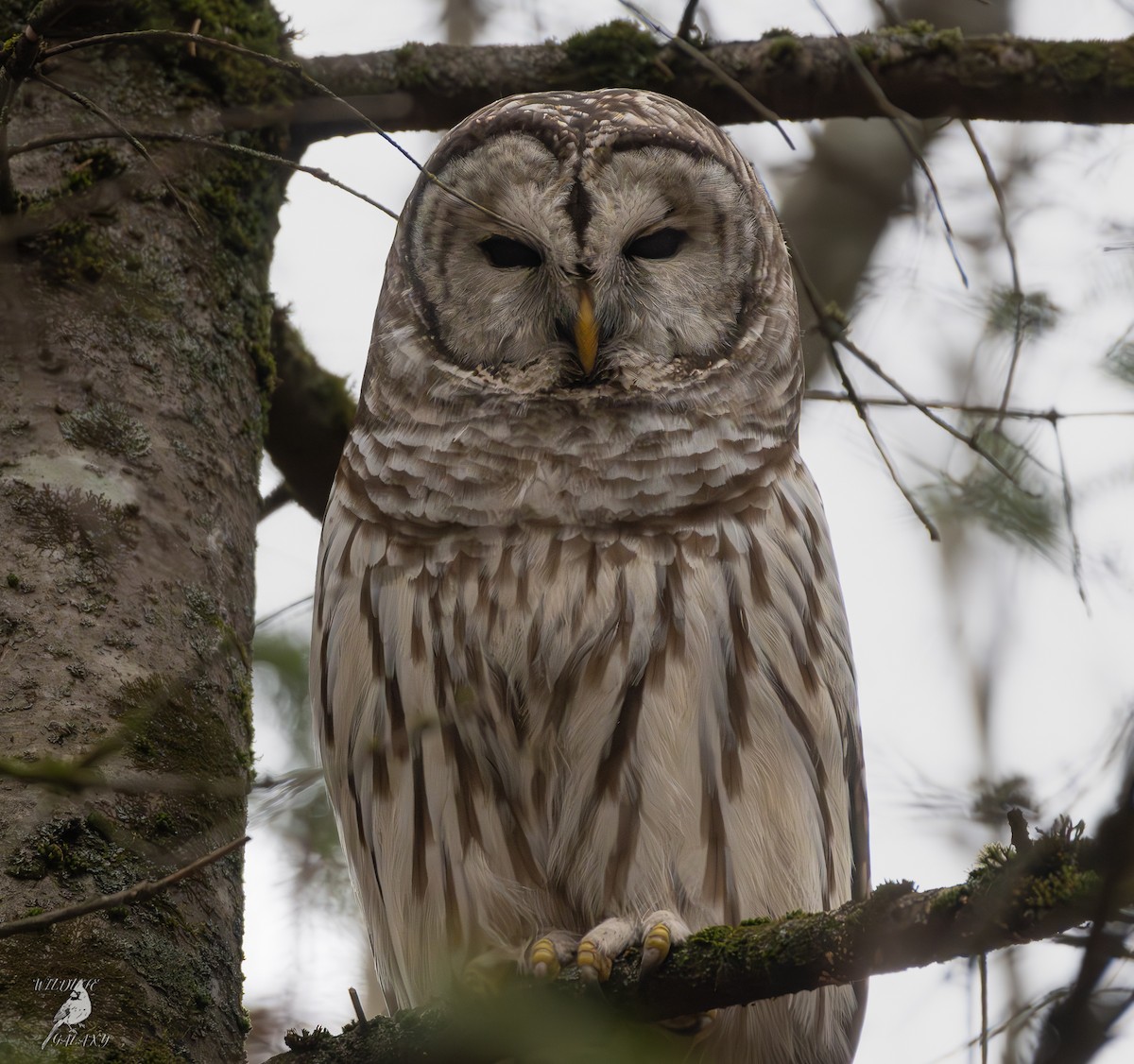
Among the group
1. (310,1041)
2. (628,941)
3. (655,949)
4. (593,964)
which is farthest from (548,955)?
(310,1041)

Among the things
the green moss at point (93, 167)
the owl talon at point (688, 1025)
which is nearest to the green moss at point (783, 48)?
the green moss at point (93, 167)

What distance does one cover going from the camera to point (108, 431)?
9.75 feet

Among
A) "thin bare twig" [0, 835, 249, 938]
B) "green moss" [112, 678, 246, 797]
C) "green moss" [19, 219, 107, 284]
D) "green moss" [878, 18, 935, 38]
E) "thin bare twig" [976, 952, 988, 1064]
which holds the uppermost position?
"green moss" [878, 18, 935, 38]

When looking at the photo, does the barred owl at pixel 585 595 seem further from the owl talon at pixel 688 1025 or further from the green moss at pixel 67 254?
the green moss at pixel 67 254

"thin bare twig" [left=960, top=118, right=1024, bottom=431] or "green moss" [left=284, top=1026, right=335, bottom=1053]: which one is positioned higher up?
"thin bare twig" [left=960, top=118, right=1024, bottom=431]

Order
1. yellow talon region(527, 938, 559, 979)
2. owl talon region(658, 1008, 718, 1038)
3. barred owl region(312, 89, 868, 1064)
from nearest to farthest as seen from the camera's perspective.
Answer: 1. yellow talon region(527, 938, 559, 979)
2. owl talon region(658, 1008, 718, 1038)
3. barred owl region(312, 89, 868, 1064)

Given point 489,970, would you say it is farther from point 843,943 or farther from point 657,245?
point 657,245

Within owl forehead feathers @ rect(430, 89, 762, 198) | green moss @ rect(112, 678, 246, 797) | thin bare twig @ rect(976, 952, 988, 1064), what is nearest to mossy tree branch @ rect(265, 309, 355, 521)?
owl forehead feathers @ rect(430, 89, 762, 198)

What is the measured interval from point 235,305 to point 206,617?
89 centimetres

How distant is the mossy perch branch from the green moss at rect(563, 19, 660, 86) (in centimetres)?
247

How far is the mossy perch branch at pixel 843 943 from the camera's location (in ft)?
4.76

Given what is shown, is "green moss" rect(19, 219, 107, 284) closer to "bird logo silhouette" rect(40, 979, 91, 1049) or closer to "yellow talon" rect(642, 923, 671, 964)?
"bird logo silhouette" rect(40, 979, 91, 1049)

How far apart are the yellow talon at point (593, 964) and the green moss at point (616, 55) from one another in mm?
2415

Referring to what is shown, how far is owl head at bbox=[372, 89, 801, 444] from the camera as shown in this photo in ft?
10.8
